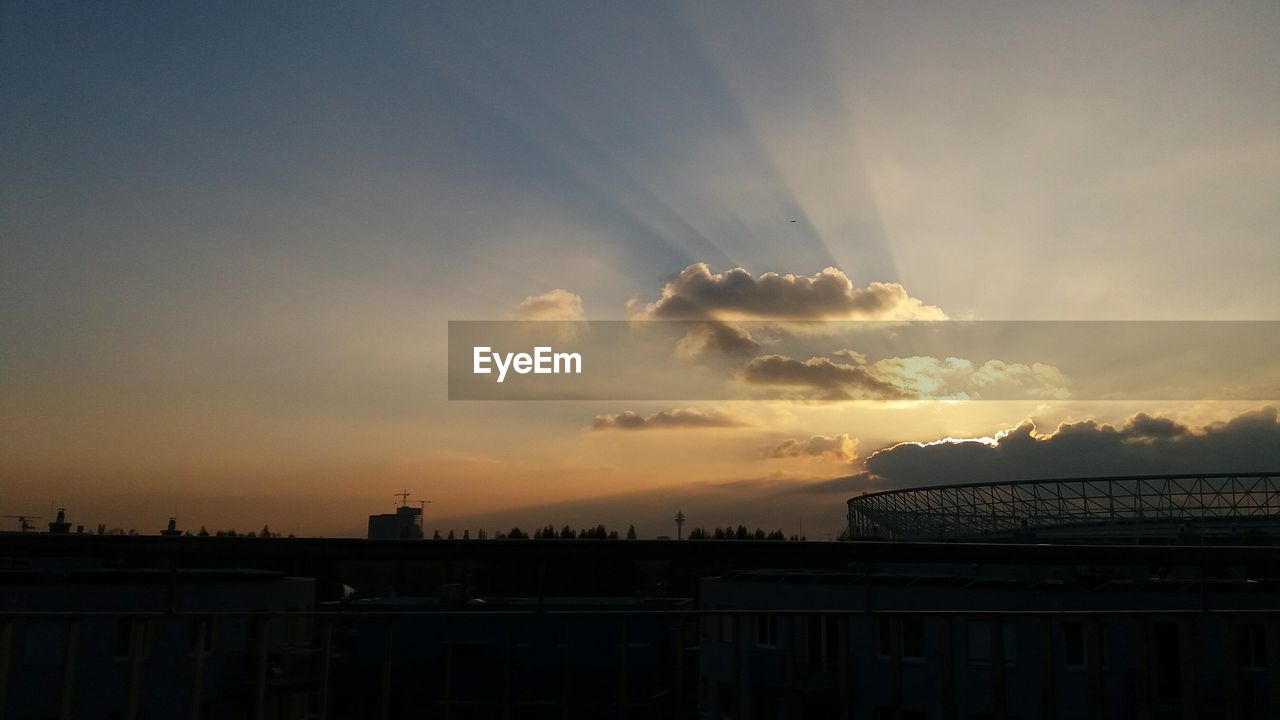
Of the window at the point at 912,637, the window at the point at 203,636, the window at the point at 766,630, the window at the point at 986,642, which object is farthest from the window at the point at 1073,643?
the window at the point at 203,636

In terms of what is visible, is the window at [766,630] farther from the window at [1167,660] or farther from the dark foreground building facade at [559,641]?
the window at [1167,660]

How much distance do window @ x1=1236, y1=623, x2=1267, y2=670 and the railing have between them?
0.31 metres

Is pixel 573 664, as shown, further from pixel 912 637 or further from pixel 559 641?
pixel 912 637

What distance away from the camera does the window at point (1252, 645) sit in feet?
16.8

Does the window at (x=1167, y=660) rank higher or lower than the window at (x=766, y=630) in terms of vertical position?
lower

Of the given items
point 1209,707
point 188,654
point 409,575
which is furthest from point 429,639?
point 1209,707

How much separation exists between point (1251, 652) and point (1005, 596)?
1.70 m

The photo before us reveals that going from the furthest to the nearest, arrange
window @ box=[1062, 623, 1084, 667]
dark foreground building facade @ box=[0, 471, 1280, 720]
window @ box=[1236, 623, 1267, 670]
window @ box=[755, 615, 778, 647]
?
window @ box=[1236, 623, 1267, 670] < window @ box=[1062, 623, 1084, 667] < window @ box=[755, 615, 778, 647] < dark foreground building facade @ box=[0, 471, 1280, 720]

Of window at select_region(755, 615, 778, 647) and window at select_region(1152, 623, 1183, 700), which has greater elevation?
window at select_region(755, 615, 778, 647)

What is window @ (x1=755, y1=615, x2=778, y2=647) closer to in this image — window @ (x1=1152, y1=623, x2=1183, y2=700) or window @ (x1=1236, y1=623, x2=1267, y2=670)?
window @ (x1=1152, y1=623, x2=1183, y2=700)

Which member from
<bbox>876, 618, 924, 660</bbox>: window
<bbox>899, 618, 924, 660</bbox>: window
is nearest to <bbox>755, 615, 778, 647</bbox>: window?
<bbox>876, 618, 924, 660</bbox>: window

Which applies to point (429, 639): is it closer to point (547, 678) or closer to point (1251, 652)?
point (547, 678)

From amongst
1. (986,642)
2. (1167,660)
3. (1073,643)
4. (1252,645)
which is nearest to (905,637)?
(986,642)

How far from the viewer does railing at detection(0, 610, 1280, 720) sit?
447 cm
